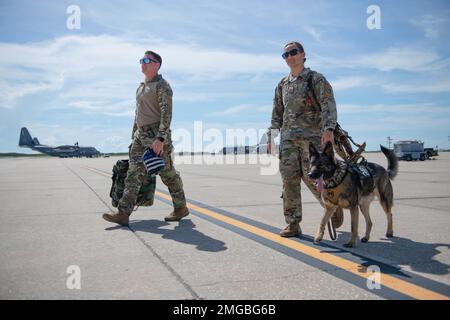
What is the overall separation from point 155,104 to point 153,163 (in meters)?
0.99

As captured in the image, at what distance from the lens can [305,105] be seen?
5.29 m

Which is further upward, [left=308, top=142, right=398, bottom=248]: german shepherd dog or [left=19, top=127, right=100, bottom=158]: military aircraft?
[left=19, top=127, right=100, bottom=158]: military aircraft

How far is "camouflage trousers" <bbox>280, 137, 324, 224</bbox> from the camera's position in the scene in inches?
207

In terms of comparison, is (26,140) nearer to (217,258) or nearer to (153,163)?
(153,163)

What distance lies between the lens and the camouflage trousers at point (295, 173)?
17.2 ft

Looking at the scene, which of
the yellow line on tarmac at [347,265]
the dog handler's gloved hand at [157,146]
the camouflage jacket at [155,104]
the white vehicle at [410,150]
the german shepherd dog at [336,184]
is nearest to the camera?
the yellow line on tarmac at [347,265]

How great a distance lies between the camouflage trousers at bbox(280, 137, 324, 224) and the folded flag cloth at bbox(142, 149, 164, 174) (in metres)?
1.75

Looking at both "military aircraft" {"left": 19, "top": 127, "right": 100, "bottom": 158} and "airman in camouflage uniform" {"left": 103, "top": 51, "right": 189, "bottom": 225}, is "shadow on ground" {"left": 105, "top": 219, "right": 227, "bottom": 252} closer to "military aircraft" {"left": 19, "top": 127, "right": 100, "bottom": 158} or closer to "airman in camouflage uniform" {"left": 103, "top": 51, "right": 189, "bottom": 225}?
"airman in camouflage uniform" {"left": 103, "top": 51, "right": 189, "bottom": 225}

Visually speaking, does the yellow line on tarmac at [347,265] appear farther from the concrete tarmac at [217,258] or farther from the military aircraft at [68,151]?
the military aircraft at [68,151]

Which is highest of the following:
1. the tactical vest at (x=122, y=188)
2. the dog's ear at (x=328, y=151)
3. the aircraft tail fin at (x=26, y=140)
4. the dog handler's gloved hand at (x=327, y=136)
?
the aircraft tail fin at (x=26, y=140)

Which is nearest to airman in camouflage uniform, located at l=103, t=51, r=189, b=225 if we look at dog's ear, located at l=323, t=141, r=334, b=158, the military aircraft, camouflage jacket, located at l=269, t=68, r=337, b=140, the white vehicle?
camouflage jacket, located at l=269, t=68, r=337, b=140

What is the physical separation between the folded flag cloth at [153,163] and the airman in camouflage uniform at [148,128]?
0.61 feet

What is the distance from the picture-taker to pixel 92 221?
21.9ft

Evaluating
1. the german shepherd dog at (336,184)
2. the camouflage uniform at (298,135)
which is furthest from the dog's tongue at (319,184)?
the camouflage uniform at (298,135)
